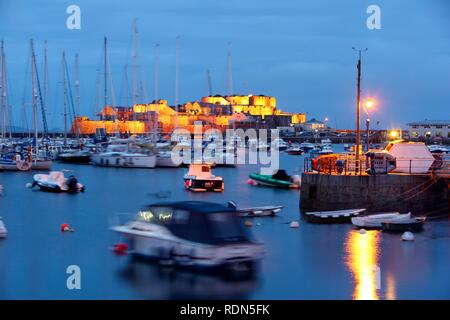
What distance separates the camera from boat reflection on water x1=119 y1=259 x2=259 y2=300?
1520 cm

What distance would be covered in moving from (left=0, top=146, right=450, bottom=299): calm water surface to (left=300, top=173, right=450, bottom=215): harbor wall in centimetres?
154

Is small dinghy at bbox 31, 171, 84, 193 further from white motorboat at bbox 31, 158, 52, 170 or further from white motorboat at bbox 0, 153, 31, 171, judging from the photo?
white motorboat at bbox 31, 158, 52, 170

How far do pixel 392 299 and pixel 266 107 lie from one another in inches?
6617

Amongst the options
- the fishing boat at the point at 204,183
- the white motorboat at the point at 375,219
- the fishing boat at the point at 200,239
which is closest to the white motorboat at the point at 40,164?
the fishing boat at the point at 204,183

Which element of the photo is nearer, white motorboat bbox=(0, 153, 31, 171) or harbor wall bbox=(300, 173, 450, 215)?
harbor wall bbox=(300, 173, 450, 215)

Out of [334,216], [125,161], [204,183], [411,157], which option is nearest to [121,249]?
[334,216]

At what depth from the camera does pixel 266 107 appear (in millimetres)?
182500

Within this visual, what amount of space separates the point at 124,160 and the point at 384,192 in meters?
36.6

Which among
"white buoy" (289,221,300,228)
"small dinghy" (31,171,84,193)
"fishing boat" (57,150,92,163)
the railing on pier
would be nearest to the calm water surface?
"white buoy" (289,221,300,228)

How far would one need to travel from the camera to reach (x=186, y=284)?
619 inches

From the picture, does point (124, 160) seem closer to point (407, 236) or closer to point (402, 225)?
point (402, 225)
